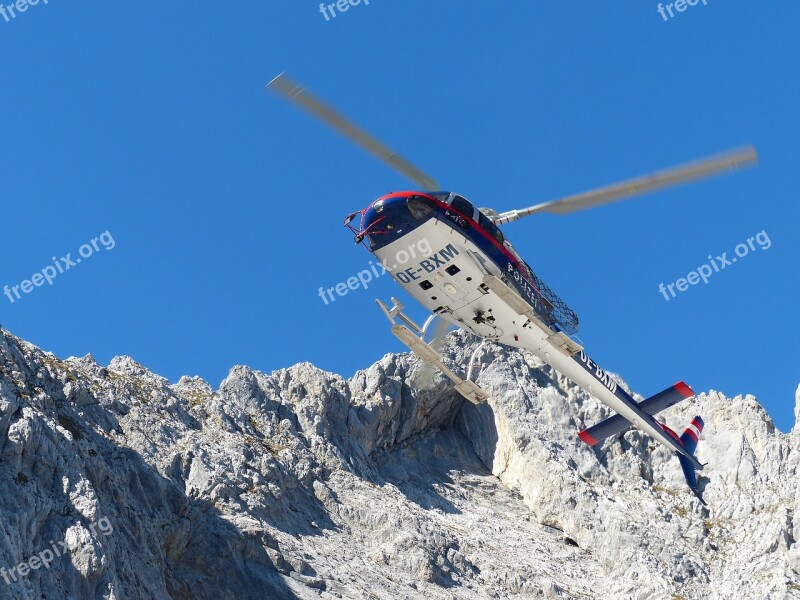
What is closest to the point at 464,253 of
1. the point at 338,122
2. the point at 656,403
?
the point at 338,122

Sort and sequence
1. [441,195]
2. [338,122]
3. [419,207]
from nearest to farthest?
[338,122], [419,207], [441,195]

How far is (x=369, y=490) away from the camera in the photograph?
2682 inches

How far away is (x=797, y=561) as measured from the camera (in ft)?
210

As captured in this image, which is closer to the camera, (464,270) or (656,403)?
(464,270)

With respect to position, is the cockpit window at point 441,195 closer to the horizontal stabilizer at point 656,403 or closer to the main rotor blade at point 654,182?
the main rotor blade at point 654,182

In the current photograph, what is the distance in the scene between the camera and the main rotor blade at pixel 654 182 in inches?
1663

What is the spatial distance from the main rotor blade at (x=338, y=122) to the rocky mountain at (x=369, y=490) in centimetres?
1181

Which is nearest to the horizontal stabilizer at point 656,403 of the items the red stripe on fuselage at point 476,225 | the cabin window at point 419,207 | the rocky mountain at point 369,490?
the rocky mountain at point 369,490

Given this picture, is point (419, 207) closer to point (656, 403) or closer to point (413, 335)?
point (413, 335)

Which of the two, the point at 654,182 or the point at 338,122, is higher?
the point at 338,122

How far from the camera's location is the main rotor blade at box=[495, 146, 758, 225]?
42.2 meters

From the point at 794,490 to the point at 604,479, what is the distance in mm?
12350

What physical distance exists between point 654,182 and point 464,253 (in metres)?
8.27

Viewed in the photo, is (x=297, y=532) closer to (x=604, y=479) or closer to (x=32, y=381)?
(x=32, y=381)
